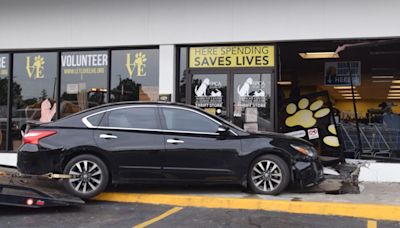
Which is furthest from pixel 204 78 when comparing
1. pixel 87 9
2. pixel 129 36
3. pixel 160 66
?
pixel 87 9

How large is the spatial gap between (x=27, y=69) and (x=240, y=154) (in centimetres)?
705

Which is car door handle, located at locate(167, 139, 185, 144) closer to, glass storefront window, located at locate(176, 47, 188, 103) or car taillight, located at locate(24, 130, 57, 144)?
car taillight, located at locate(24, 130, 57, 144)

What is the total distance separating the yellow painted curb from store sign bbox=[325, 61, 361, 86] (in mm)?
6832

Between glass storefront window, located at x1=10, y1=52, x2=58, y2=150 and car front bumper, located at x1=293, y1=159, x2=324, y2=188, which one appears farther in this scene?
glass storefront window, located at x1=10, y1=52, x2=58, y2=150

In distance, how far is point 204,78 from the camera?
1190cm

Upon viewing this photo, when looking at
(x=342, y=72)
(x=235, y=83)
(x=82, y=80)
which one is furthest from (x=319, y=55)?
(x=82, y=80)

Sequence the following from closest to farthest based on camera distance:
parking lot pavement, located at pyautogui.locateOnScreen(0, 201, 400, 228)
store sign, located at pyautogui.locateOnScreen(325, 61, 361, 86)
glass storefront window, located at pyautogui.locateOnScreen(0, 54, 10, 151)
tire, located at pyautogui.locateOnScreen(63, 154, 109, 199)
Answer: parking lot pavement, located at pyautogui.locateOnScreen(0, 201, 400, 228)
tire, located at pyautogui.locateOnScreen(63, 154, 109, 199)
glass storefront window, located at pyautogui.locateOnScreen(0, 54, 10, 151)
store sign, located at pyautogui.locateOnScreen(325, 61, 361, 86)

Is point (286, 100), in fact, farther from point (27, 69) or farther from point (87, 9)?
point (27, 69)

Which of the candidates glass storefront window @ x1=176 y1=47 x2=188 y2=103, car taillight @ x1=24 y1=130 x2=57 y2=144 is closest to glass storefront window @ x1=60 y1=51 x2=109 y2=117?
glass storefront window @ x1=176 y1=47 x2=188 y2=103

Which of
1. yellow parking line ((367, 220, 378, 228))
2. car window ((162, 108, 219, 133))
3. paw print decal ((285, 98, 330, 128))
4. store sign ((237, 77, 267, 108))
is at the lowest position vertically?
yellow parking line ((367, 220, 378, 228))

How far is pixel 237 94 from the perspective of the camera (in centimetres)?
1172

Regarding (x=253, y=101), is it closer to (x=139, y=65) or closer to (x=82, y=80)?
(x=139, y=65)

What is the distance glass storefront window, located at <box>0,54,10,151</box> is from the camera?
1311 centimetres

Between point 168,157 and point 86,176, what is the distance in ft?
4.57
